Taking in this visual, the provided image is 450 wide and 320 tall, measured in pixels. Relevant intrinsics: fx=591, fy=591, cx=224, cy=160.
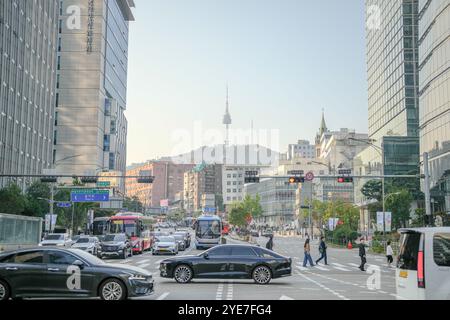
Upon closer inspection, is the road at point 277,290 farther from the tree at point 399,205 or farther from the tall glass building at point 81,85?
the tall glass building at point 81,85

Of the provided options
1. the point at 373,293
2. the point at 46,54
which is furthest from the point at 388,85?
the point at 373,293

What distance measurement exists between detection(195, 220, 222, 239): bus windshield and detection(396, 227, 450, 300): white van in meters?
43.0

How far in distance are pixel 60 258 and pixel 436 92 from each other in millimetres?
61035

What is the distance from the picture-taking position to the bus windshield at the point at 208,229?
55094 millimetres

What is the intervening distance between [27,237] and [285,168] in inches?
6244

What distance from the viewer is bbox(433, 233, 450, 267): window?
1198cm

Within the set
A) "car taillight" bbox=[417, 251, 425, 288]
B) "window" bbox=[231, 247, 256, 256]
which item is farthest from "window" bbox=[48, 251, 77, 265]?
"car taillight" bbox=[417, 251, 425, 288]

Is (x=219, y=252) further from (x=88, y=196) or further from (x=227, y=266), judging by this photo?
(x=88, y=196)

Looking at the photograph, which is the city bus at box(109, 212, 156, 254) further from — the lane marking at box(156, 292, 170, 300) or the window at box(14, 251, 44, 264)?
the window at box(14, 251, 44, 264)

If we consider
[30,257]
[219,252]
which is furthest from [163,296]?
[219,252]

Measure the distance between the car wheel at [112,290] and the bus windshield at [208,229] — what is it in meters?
39.2

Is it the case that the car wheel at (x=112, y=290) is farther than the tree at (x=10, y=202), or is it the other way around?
the tree at (x=10, y=202)

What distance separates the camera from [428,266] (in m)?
11.9

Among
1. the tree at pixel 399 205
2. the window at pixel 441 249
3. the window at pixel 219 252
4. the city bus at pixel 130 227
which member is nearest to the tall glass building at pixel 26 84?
the city bus at pixel 130 227
